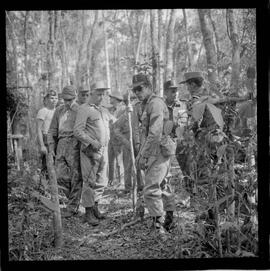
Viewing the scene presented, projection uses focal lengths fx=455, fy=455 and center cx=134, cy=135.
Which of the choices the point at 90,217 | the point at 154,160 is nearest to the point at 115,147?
the point at 154,160

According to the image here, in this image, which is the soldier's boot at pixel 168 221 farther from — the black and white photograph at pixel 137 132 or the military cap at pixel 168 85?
the military cap at pixel 168 85

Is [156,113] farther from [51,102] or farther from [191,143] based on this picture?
[51,102]

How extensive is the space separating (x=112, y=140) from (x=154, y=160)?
0.46 metres

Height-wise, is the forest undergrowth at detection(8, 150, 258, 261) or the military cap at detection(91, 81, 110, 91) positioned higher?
the military cap at detection(91, 81, 110, 91)

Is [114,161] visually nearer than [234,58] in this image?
No

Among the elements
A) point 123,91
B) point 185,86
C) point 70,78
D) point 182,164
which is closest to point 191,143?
point 182,164

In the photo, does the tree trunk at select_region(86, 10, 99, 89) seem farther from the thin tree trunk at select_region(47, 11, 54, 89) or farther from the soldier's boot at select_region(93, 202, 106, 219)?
the soldier's boot at select_region(93, 202, 106, 219)

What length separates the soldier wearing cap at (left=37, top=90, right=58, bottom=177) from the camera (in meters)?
4.43

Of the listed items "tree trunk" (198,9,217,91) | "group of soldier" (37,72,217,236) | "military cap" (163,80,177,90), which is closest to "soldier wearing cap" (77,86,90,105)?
"group of soldier" (37,72,217,236)

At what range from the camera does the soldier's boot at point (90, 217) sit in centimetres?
448

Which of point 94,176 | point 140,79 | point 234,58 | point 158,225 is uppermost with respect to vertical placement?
point 234,58

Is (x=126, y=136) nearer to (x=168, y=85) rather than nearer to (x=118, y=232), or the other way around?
(x=168, y=85)

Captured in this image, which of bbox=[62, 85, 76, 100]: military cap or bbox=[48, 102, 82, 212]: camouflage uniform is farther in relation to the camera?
bbox=[48, 102, 82, 212]: camouflage uniform

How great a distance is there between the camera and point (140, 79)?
4445 mm
